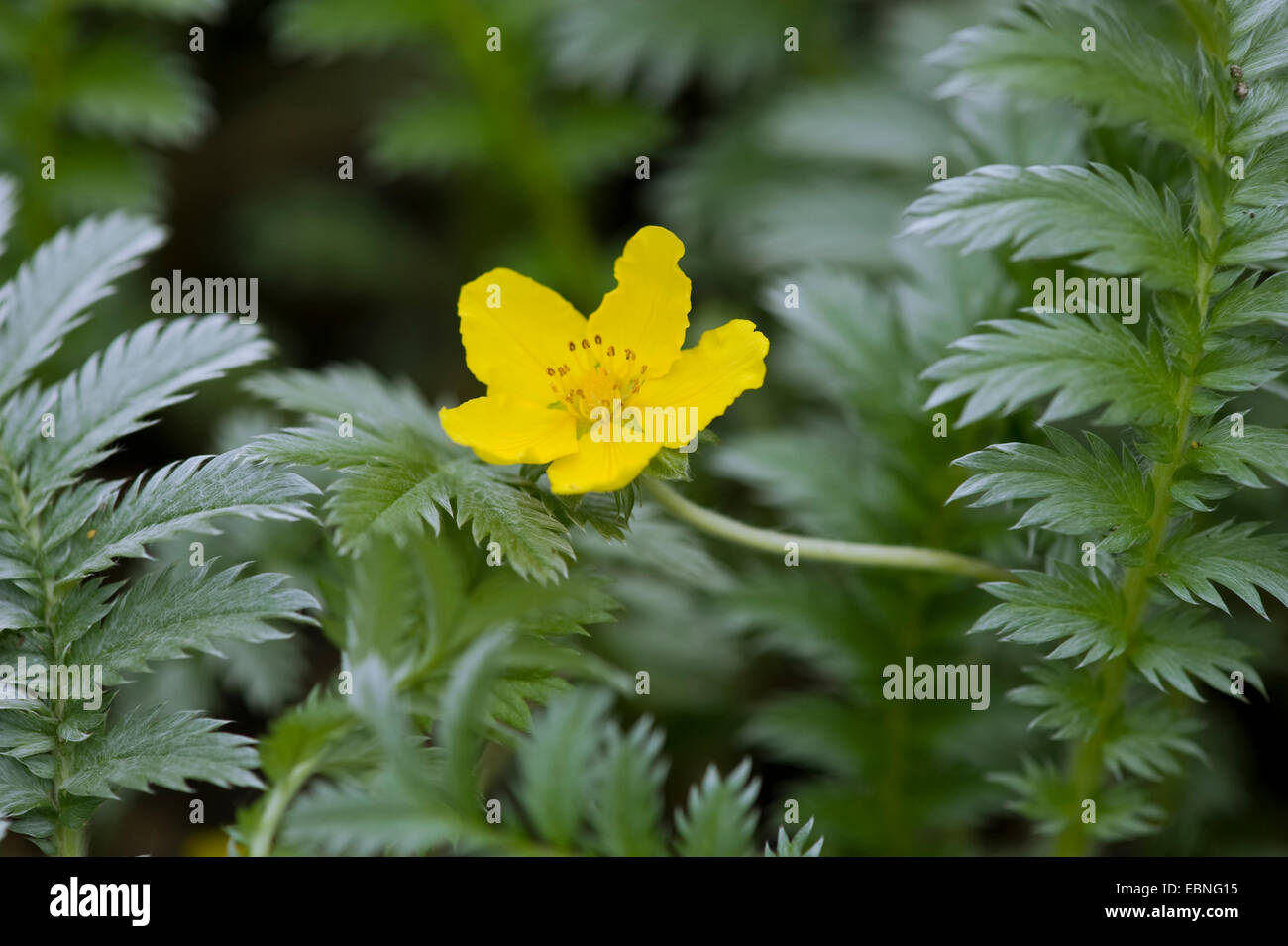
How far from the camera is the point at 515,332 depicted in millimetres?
1781

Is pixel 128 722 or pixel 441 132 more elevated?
pixel 441 132

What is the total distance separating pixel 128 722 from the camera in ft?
5.40

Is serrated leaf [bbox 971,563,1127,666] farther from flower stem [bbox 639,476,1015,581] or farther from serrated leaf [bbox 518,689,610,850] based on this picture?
serrated leaf [bbox 518,689,610,850]

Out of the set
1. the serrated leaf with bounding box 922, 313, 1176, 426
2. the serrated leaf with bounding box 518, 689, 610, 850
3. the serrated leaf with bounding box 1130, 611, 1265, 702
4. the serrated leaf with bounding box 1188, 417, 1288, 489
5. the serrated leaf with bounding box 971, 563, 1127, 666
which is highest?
the serrated leaf with bounding box 922, 313, 1176, 426

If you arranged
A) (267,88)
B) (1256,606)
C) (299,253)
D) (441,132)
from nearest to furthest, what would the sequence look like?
(1256,606) → (441,132) → (299,253) → (267,88)

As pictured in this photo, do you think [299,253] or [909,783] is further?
[299,253]

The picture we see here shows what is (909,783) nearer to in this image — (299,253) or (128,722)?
(128,722)

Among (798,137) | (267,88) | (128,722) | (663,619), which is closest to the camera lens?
(128,722)

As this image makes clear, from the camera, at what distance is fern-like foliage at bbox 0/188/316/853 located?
5.17 feet

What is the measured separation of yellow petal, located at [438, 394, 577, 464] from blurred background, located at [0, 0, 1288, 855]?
0.22 metres

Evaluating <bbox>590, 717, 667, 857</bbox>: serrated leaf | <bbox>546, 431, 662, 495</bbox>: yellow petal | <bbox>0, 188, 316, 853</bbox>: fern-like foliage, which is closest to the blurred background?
<bbox>546, 431, 662, 495</bbox>: yellow petal

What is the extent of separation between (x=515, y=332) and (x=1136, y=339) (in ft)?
2.89
